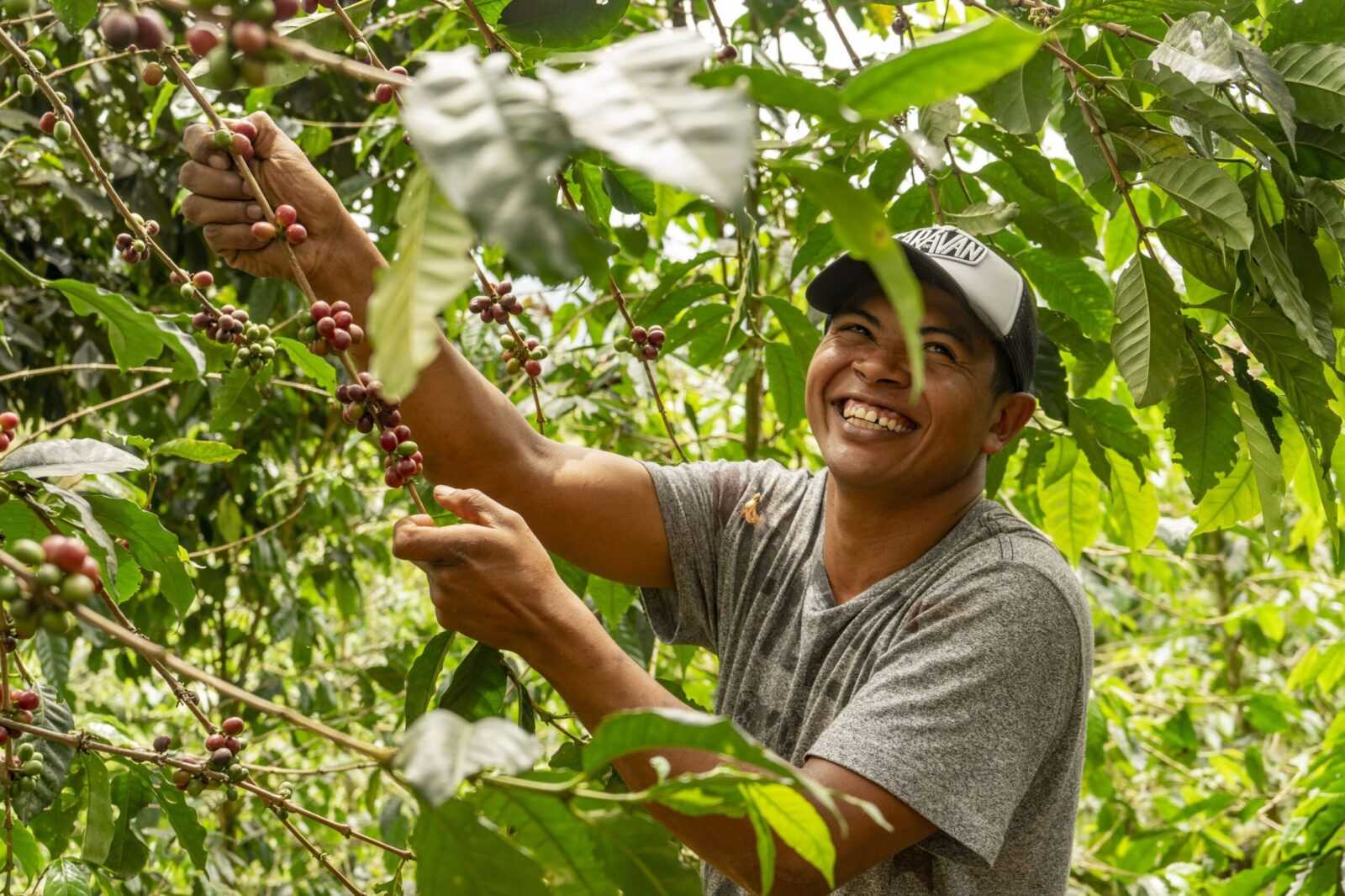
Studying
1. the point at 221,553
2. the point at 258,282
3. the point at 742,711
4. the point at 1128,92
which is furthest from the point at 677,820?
the point at 221,553

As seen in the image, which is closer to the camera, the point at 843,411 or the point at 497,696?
the point at 497,696

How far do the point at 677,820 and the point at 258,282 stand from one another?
1764 millimetres

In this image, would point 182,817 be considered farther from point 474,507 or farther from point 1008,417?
point 1008,417

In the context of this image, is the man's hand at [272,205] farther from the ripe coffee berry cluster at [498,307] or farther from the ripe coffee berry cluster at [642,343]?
the ripe coffee berry cluster at [642,343]

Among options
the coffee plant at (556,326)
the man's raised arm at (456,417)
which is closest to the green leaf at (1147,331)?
the coffee plant at (556,326)

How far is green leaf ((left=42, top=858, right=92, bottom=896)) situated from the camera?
1280 mm

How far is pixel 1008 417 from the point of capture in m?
1.67

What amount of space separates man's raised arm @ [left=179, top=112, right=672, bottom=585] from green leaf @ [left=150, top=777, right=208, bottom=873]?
1.52 ft

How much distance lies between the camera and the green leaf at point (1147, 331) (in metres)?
1.29

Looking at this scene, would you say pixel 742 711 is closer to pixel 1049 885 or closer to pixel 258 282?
pixel 1049 885

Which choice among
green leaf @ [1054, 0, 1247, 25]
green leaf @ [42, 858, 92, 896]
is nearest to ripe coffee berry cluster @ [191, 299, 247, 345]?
green leaf @ [42, 858, 92, 896]

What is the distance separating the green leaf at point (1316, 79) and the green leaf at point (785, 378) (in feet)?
2.92

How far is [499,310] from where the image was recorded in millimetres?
1295

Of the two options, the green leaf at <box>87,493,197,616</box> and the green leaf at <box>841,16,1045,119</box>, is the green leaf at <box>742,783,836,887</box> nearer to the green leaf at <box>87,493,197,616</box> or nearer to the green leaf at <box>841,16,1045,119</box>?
the green leaf at <box>841,16,1045,119</box>
